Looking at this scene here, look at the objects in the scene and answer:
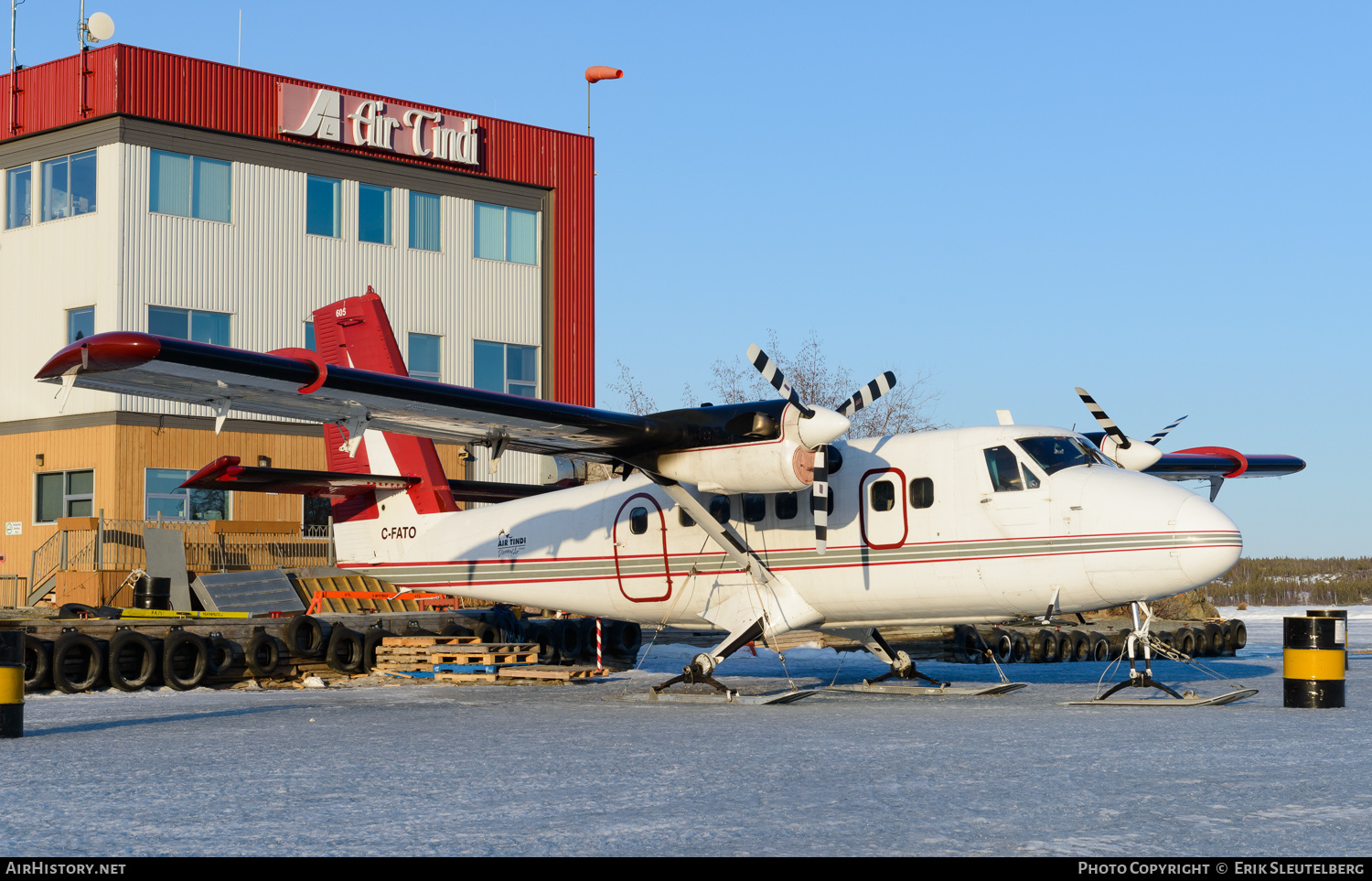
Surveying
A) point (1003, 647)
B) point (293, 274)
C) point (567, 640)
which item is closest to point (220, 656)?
point (567, 640)

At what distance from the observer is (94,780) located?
30.9ft

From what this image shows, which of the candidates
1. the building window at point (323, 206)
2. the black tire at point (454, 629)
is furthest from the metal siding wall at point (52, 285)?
the black tire at point (454, 629)

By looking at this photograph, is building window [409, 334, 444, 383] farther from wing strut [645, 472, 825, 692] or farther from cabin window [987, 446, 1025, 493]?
cabin window [987, 446, 1025, 493]

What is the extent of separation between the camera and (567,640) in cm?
2489

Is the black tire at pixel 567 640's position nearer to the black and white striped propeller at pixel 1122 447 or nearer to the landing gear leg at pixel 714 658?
the landing gear leg at pixel 714 658

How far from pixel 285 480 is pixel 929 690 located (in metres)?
9.63

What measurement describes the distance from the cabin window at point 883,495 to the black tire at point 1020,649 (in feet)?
43.0

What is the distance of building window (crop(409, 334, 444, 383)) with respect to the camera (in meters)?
38.6

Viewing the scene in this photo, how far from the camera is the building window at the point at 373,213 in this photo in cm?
3809

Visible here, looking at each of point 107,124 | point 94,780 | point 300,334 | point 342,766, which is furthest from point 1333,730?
point 107,124

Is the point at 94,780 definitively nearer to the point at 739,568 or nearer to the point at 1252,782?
the point at 1252,782

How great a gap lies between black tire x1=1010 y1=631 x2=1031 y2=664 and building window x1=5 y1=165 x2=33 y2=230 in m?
28.4

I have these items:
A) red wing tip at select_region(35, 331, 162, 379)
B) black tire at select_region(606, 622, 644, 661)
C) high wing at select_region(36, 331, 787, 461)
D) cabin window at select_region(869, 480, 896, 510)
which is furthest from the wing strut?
black tire at select_region(606, 622, 644, 661)

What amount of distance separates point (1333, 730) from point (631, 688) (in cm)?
1038
